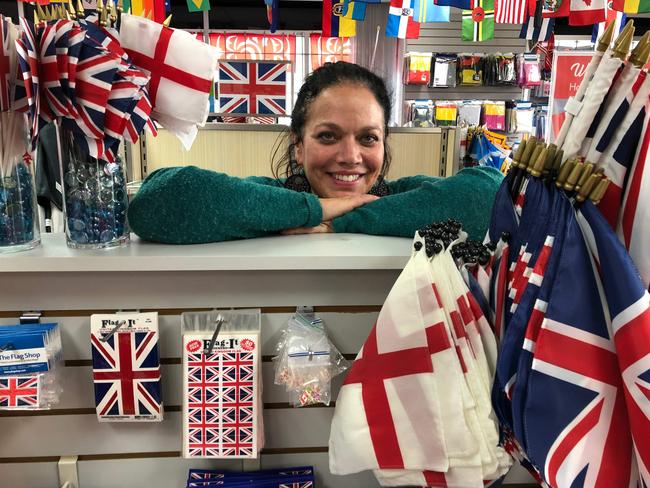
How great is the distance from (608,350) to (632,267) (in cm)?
11

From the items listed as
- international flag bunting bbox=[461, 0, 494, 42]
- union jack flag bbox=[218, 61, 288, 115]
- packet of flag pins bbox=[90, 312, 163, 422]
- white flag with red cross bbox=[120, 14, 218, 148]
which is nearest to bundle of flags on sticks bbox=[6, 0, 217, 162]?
white flag with red cross bbox=[120, 14, 218, 148]

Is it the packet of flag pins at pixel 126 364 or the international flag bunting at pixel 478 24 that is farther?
the international flag bunting at pixel 478 24

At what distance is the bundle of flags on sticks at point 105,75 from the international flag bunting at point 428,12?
494cm

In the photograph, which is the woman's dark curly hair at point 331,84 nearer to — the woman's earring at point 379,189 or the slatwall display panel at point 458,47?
the woman's earring at point 379,189

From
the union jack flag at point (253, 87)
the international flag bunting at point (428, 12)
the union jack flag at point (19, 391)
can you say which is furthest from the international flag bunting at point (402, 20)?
the union jack flag at point (19, 391)

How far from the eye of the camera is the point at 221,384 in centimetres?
92

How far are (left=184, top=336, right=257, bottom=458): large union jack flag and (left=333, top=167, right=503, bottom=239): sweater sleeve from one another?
14.8 inches

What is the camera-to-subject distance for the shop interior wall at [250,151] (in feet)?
9.96

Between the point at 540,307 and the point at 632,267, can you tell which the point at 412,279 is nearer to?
the point at 540,307

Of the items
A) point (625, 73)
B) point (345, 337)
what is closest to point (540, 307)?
point (625, 73)

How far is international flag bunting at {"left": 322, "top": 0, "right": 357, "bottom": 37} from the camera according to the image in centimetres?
521

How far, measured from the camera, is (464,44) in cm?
652

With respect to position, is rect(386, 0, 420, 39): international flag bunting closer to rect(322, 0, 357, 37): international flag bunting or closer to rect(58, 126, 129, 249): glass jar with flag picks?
rect(322, 0, 357, 37): international flag bunting

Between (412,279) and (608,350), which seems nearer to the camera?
(608,350)
